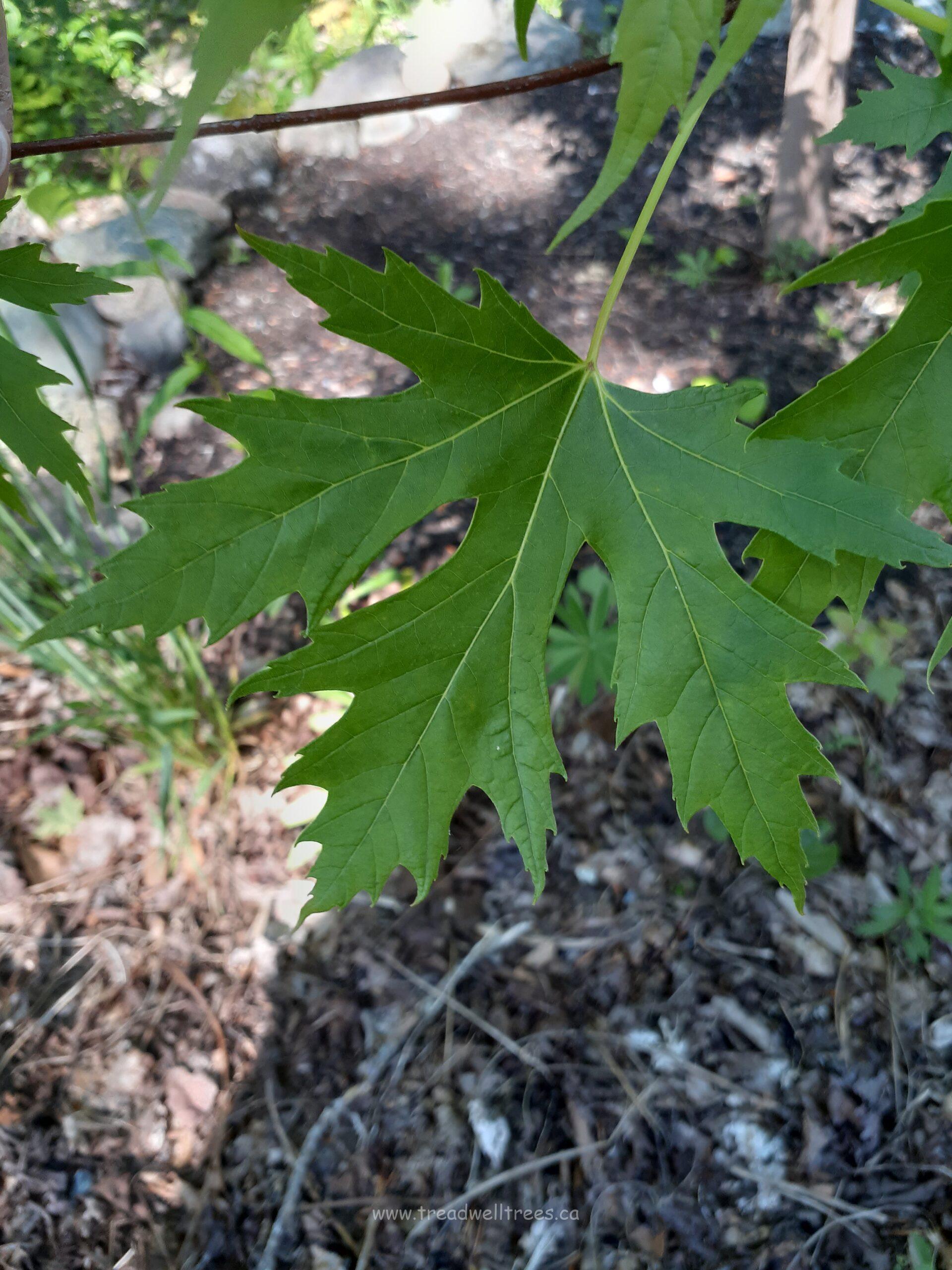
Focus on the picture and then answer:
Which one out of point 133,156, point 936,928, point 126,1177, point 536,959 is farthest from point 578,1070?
point 133,156

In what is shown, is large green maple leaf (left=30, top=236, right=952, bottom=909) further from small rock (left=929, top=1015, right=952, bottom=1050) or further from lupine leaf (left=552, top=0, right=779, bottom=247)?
small rock (left=929, top=1015, right=952, bottom=1050)

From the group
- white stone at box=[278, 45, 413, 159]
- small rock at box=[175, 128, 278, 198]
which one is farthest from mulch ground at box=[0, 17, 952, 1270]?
white stone at box=[278, 45, 413, 159]

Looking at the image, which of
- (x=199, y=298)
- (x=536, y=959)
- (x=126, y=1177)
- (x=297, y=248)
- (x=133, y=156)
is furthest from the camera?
(x=199, y=298)

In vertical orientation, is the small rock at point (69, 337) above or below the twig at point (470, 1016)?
above

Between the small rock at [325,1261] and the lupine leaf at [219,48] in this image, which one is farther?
the small rock at [325,1261]

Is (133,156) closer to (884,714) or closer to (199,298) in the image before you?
(199,298)

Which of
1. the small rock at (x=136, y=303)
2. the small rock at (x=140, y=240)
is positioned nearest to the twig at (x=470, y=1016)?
the small rock at (x=136, y=303)

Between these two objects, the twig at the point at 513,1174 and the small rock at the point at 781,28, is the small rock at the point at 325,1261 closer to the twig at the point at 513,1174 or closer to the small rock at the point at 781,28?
the twig at the point at 513,1174
